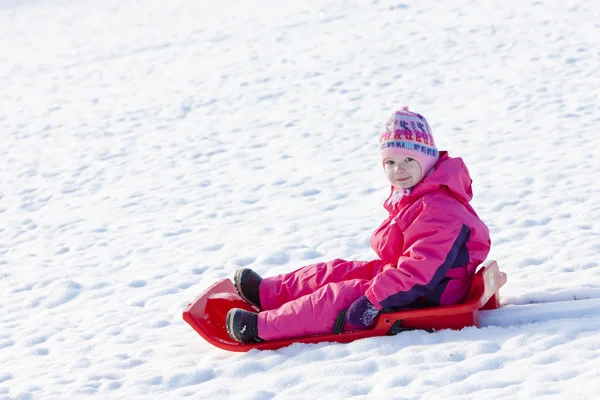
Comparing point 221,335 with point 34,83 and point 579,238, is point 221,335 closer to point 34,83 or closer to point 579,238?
point 579,238

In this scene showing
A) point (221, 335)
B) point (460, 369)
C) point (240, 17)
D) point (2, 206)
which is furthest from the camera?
point (240, 17)

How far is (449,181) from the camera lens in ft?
11.3

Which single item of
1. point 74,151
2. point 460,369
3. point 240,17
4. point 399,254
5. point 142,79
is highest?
point 240,17

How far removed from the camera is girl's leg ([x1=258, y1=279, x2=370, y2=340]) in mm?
3535

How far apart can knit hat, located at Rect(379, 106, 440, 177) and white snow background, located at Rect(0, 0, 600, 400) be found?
755 millimetres

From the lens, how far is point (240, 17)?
46.4 feet

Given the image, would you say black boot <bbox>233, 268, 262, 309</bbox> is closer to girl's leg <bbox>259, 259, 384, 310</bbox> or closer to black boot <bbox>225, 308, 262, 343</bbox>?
girl's leg <bbox>259, 259, 384, 310</bbox>

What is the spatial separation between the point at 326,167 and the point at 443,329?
3.69 m

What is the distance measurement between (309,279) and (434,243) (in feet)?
2.52

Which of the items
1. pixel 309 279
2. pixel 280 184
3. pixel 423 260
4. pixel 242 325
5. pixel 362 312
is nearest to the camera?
pixel 423 260

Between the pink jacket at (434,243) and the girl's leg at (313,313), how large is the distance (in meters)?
0.12

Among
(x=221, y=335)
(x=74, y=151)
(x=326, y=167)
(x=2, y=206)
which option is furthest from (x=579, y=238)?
(x=74, y=151)

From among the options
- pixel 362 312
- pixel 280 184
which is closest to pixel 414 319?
pixel 362 312

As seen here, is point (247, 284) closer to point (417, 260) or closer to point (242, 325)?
point (242, 325)
